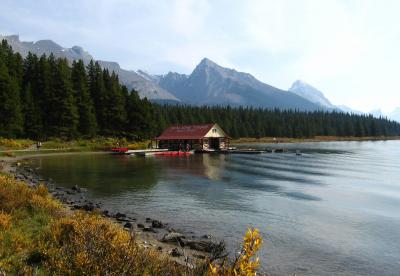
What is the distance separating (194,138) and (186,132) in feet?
16.0

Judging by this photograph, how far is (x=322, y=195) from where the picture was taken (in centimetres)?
2820

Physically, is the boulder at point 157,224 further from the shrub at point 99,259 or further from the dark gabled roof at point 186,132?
the dark gabled roof at point 186,132

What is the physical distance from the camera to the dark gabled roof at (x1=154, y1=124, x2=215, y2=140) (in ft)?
274

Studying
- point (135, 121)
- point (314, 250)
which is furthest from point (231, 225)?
point (135, 121)

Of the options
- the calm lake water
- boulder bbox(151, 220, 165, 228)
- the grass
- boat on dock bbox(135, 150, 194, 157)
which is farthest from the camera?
boat on dock bbox(135, 150, 194, 157)

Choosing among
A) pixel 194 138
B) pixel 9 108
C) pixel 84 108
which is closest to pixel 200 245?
pixel 9 108

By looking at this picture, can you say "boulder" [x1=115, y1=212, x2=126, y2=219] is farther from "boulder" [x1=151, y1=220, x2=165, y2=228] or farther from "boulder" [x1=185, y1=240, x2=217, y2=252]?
"boulder" [x1=185, y1=240, x2=217, y2=252]

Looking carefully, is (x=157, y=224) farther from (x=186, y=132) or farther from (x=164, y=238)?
(x=186, y=132)

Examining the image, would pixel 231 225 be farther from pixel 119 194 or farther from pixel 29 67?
pixel 29 67

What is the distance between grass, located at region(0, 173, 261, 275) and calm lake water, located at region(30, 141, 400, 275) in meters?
5.50

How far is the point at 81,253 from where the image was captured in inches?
289

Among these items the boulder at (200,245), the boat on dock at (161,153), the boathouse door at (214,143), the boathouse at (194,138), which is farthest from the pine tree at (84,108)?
the boulder at (200,245)

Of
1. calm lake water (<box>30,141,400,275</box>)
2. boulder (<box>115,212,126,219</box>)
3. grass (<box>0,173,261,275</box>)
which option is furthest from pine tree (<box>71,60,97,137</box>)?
grass (<box>0,173,261,275</box>)

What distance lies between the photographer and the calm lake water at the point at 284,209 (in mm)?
13703
